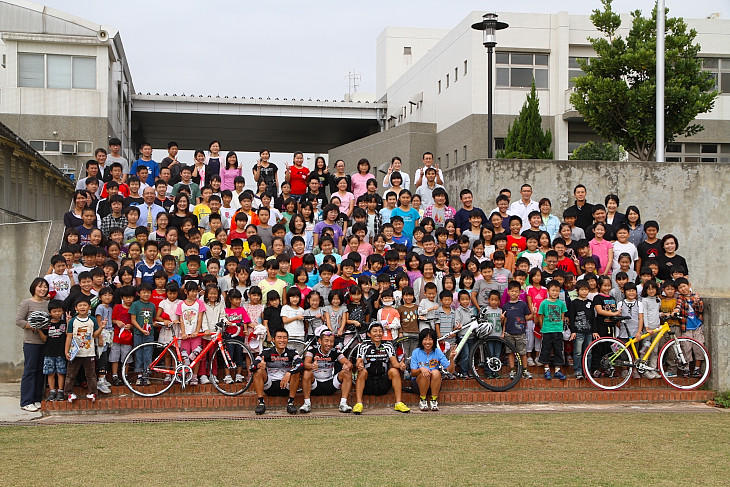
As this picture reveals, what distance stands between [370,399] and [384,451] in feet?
7.99

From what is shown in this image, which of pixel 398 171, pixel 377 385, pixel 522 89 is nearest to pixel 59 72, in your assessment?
pixel 522 89

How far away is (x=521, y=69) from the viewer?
32719mm

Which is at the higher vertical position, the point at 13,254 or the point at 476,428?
the point at 13,254

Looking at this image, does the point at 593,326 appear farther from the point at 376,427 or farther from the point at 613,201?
the point at 376,427

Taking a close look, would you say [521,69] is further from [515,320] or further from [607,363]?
[515,320]

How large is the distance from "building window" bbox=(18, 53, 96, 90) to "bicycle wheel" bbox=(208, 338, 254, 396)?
21467 millimetres

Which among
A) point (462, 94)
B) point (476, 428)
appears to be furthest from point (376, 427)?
point (462, 94)

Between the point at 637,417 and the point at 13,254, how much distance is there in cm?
922

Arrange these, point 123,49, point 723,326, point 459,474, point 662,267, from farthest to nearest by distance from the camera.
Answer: point 123,49 < point 662,267 < point 723,326 < point 459,474

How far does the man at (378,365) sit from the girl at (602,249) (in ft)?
12.5

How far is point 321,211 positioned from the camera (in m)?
12.5

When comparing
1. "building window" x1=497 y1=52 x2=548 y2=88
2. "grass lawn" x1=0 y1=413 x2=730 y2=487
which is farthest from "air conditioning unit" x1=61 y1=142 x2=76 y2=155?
"grass lawn" x1=0 y1=413 x2=730 y2=487

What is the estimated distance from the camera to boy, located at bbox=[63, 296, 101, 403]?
8930 mm

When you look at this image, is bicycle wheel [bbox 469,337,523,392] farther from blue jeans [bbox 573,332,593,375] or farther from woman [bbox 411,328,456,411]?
blue jeans [bbox 573,332,593,375]
